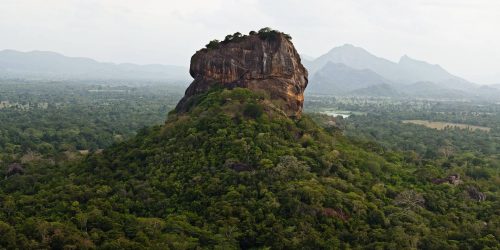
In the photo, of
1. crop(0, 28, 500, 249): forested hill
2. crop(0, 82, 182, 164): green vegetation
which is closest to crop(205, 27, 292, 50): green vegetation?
crop(0, 28, 500, 249): forested hill

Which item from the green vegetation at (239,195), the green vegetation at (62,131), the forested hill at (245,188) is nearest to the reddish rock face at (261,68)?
the forested hill at (245,188)

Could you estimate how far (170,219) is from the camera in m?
29.0

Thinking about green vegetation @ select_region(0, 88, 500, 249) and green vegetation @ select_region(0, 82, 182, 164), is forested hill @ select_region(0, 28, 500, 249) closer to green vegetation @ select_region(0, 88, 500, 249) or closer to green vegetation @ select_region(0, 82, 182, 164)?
green vegetation @ select_region(0, 88, 500, 249)

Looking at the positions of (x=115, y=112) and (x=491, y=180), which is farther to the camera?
(x=115, y=112)

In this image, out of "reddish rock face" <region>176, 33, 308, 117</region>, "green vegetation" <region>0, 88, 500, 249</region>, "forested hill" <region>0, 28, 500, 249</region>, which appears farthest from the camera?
"reddish rock face" <region>176, 33, 308, 117</region>

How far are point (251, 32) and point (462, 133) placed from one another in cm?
6809

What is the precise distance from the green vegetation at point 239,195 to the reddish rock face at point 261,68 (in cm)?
257

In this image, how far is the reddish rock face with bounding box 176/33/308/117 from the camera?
4603 centimetres

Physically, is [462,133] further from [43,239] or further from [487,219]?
[43,239]

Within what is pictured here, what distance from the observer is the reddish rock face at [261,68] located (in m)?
46.0

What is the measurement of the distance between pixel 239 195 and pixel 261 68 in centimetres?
1766

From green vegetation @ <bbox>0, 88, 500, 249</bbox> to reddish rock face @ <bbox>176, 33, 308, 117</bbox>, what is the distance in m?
2.57

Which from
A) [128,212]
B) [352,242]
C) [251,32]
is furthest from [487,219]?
[251,32]

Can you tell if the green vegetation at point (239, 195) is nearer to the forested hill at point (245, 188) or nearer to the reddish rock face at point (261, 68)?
the forested hill at point (245, 188)
